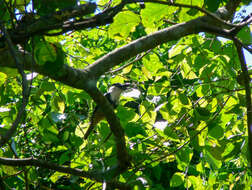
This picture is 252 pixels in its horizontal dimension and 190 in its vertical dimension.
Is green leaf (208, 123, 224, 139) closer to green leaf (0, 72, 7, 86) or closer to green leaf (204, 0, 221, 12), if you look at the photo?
green leaf (204, 0, 221, 12)

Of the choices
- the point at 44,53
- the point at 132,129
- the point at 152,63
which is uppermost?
the point at 152,63

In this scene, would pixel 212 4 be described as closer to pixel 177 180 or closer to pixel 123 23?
pixel 123 23

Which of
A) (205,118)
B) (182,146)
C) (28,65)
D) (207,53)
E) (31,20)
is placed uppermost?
(207,53)

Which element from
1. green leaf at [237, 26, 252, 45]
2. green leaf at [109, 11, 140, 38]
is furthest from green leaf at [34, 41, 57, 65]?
green leaf at [237, 26, 252, 45]

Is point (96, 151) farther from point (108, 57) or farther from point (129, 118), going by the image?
point (108, 57)

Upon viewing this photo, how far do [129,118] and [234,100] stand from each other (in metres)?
0.67

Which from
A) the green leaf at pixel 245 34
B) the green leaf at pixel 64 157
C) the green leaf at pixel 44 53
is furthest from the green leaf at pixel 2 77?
the green leaf at pixel 245 34

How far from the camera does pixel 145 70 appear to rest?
2.07 metres

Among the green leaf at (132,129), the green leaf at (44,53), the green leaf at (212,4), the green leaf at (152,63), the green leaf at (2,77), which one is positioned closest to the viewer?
the green leaf at (44,53)

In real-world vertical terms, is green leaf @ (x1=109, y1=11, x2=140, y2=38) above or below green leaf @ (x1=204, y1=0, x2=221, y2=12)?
above

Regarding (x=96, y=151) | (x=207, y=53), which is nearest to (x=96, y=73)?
(x=96, y=151)

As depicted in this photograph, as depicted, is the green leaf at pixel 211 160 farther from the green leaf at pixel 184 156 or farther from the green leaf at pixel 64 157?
the green leaf at pixel 64 157

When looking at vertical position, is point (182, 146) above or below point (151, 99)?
below

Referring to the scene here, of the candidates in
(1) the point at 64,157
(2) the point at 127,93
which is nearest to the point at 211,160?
(2) the point at 127,93
